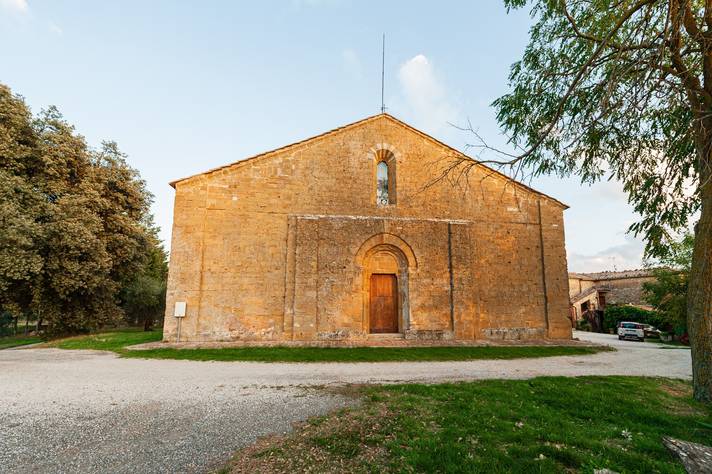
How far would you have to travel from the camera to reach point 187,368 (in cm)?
925

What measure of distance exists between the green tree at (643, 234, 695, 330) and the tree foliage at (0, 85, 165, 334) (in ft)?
105

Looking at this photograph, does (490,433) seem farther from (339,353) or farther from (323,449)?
(339,353)

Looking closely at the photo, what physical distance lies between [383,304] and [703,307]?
11.4m

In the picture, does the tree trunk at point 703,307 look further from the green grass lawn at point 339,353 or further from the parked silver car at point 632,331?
the parked silver car at point 632,331

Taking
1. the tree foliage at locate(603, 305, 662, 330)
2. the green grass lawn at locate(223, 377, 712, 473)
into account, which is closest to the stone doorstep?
the green grass lawn at locate(223, 377, 712, 473)

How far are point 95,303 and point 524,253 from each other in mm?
22822

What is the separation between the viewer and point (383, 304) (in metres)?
16.1

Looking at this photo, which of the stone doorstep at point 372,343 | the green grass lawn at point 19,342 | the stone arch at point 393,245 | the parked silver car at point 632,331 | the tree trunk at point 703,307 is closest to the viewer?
the tree trunk at point 703,307

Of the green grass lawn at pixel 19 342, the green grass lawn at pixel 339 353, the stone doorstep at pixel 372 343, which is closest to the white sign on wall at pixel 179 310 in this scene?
the stone doorstep at pixel 372 343

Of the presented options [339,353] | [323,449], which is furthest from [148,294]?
[323,449]

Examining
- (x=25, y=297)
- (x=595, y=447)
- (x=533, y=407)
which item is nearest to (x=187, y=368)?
(x=533, y=407)

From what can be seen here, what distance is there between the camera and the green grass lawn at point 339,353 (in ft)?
36.0

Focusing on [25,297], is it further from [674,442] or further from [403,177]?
[674,442]

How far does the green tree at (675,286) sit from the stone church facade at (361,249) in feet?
33.9
